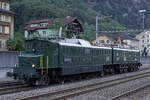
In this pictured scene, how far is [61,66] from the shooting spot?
1708cm

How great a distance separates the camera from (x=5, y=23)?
47.9m

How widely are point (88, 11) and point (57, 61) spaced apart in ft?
378

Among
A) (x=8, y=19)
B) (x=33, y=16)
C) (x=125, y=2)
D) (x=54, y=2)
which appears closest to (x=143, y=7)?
(x=125, y=2)

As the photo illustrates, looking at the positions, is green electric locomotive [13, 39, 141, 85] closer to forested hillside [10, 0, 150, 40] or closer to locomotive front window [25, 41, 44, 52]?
locomotive front window [25, 41, 44, 52]

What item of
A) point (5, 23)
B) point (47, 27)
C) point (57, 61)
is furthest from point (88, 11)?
point (57, 61)

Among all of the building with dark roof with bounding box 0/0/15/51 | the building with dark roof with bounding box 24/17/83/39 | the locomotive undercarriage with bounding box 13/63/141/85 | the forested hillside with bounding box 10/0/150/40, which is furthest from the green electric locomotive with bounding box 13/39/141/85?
the forested hillside with bounding box 10/0/150/40

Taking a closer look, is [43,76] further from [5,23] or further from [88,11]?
[88,11]

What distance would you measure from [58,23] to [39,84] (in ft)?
89.3

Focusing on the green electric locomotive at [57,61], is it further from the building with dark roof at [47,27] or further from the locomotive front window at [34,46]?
the building with dark roof at [47,27]

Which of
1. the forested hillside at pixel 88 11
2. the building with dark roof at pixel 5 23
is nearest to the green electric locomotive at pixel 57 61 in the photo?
the building with dark roof at pixel 5 23

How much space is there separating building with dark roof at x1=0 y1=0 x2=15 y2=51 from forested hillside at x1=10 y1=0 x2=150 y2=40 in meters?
8.61

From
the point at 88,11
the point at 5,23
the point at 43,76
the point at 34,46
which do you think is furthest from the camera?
the point at 88,11

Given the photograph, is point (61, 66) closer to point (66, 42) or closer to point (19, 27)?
point (66, 42)

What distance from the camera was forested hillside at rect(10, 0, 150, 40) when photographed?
9762 centimetres
